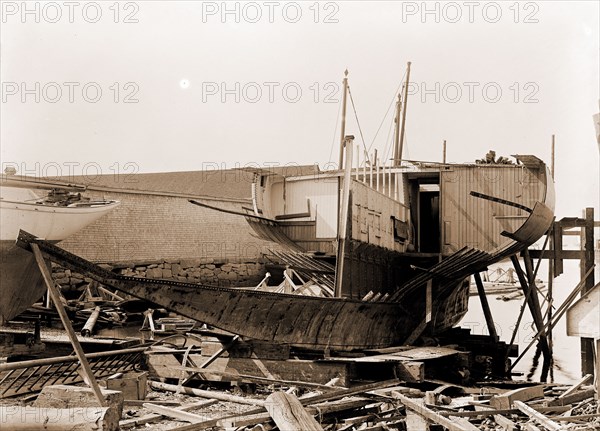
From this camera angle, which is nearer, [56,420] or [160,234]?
[56,420]

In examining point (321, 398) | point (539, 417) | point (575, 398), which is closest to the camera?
point (539, 417)

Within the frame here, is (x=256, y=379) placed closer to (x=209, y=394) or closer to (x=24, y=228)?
(x=209, y=394)

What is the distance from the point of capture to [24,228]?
14.2m

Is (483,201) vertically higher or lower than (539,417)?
higher

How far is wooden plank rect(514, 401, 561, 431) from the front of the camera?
603 centimetres

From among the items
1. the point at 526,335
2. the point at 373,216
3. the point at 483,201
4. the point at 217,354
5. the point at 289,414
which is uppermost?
the point at 483,201

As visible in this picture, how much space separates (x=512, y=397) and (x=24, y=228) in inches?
424

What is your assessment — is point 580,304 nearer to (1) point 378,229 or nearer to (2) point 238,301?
(2) point 238,301

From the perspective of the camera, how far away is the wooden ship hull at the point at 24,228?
297 inches

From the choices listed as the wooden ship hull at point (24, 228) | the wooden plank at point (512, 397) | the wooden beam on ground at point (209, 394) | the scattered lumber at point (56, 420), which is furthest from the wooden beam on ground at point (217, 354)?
the scattered lumber at point (56, 420)

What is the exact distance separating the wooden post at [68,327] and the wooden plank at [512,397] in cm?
408

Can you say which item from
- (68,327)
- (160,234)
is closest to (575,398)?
(68,327)

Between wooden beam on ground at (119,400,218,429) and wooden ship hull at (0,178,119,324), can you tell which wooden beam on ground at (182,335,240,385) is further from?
wooden ship hull at (0,178,119,324)

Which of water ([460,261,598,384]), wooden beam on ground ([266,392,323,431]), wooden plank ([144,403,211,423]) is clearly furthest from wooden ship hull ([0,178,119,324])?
water ([460,261,598,384])
